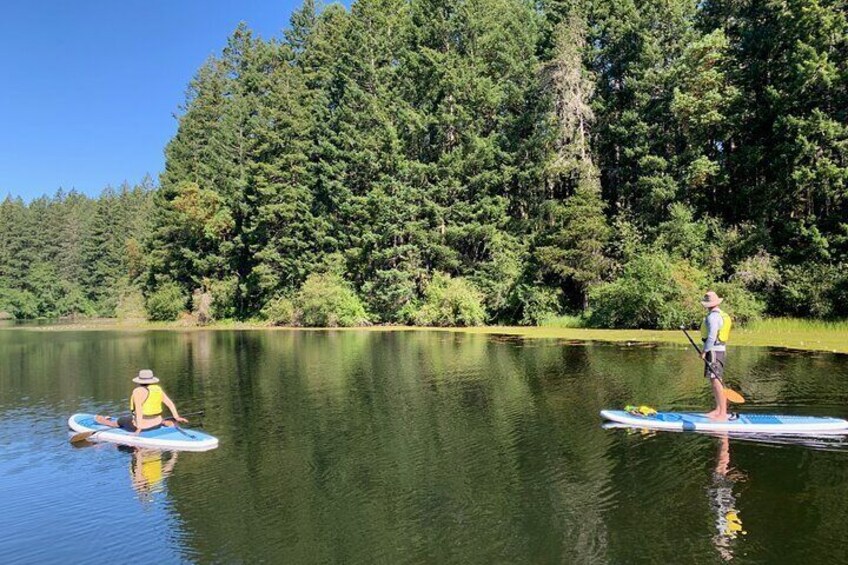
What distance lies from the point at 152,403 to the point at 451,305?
30.9 meters

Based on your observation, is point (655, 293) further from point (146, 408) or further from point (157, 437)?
point (157, 437)

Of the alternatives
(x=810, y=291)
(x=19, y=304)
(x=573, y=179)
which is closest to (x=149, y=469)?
(x=810, y=291)

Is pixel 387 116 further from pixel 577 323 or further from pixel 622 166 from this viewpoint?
pixel 577 323

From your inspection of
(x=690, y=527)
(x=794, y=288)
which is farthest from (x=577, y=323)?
(x=690, y=527)

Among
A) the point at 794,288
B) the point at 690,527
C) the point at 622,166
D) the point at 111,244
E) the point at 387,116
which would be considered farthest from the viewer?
the point at 111,244

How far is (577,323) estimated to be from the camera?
38438 mm

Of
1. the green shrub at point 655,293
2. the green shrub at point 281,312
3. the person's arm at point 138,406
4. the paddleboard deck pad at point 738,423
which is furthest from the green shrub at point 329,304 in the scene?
the paddleboard deck pad at point 738,423

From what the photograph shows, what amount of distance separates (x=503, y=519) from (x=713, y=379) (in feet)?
20.6

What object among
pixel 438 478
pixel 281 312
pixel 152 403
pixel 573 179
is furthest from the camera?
pixel 281 312

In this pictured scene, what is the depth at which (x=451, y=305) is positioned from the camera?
142ft

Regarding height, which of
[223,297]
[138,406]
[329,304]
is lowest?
[138,406]

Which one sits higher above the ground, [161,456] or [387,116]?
[387,116]

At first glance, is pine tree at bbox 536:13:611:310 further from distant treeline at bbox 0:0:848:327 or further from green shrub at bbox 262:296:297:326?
green shrub at bbox 262:296:297:326

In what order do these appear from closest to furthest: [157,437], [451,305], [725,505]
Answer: [725,505]
[157,437]
[451,305]
